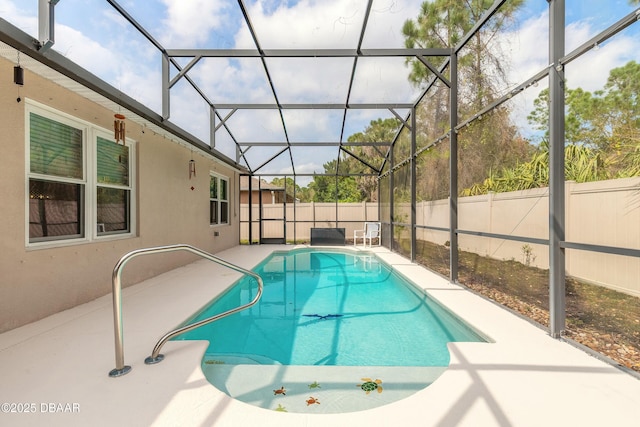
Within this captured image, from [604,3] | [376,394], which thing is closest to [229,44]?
[604,3]

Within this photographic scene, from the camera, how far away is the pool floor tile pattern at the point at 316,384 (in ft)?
6.35

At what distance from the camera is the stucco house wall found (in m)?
2.79

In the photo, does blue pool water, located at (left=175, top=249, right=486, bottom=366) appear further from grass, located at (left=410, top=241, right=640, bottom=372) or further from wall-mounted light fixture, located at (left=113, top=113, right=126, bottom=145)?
wall-mounted light fixture, located at (left=113, top=113, right=126, bottom=145)

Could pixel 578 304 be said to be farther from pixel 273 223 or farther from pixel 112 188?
pixel 273 223

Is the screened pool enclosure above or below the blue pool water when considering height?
above

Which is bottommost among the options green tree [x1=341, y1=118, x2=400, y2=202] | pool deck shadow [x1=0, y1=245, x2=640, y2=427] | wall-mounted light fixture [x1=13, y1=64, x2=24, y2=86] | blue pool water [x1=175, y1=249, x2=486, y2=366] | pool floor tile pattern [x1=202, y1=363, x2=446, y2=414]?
blue pool water [x1=175, y1=249, x2=486, y2=366]

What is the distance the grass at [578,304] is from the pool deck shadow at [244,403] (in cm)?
66

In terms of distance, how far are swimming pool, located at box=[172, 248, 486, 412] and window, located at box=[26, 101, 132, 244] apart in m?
1.93

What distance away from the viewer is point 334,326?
3.54 m

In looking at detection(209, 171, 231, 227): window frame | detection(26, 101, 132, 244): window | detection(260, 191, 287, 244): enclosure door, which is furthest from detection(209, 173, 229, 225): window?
detection(26, 101, 132, 244): window

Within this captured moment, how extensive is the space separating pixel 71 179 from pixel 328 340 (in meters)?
3.64

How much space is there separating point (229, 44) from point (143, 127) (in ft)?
6.72

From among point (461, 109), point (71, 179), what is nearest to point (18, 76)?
point (71, 179)

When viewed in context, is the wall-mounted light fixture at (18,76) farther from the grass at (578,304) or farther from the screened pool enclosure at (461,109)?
the grass at (578,304)
